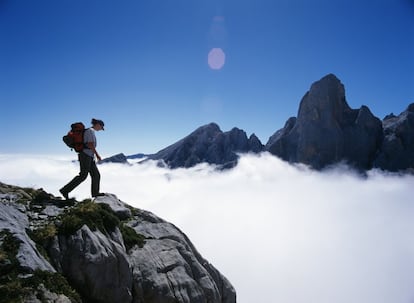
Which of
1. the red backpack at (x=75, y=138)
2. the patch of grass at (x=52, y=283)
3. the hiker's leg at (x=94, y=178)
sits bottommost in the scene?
→ the patch of grass at (x=52, y=283)

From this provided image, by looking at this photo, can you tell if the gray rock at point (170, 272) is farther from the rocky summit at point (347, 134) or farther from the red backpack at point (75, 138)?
the rocky summit at point (347, 134)

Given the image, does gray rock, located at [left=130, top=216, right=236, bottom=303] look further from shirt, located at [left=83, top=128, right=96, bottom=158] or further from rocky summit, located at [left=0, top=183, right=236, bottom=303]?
shirt, located at [left=83, top=128, right=96, bottom=158]

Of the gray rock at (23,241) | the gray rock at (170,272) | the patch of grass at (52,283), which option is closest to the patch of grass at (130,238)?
the gray rock at (170,272)

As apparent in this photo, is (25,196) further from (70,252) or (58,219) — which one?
(70,252)

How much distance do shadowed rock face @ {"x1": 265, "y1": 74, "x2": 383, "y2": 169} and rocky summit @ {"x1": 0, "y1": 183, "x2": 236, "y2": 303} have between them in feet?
482

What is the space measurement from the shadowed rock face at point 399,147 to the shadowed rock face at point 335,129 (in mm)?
5380

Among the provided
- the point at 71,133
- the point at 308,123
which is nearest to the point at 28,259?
the point at 71,133

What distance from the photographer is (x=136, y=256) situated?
1219 centimetres

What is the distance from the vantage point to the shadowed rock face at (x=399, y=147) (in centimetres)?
13888

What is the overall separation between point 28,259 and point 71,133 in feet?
25.5

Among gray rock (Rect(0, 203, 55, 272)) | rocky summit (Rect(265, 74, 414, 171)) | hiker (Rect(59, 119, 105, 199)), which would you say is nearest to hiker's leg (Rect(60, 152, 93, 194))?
hiker (Rect(59, 119, 105, 199))

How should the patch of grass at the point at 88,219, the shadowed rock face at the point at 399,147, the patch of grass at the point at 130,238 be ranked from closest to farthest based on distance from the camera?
1. the patch of grass at the point at 88,219
2. the patch of grass at the point at 130,238
3. the shadowed rock face at the point at 399,147

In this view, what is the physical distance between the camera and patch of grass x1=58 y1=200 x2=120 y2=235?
10.5 m

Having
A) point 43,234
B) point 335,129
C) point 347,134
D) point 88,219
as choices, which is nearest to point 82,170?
point 88,219
